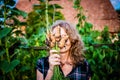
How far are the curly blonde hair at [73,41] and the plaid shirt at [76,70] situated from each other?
0.05m

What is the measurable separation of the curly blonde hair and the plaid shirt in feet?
0.17

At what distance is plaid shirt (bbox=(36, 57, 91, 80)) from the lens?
2.37 metres

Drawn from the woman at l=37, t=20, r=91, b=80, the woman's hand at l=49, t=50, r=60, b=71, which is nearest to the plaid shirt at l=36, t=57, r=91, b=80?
the woman at l=37, t=20, r=91, b=80

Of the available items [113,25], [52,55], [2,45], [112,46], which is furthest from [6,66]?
[113,25]

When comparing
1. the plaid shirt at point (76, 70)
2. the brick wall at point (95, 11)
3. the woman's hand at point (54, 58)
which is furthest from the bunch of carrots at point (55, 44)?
the brick wall at point (95, 11)

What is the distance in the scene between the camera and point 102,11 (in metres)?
14.4

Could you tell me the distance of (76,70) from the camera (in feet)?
7.81

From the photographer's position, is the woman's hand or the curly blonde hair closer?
the woman's hand

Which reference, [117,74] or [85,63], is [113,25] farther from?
[85,63]

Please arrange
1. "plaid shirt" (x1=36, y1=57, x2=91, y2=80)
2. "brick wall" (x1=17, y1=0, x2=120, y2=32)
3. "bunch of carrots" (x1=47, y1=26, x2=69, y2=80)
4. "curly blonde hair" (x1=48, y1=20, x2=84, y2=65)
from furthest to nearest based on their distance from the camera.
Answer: "brick wall" (x1=17, y1=0, x2=120, y2=32) → "plaid shirt" (x1=36, y1=57, x2=91, y2=80) → "curly blonde hair" (x1=48, y1=20, x2=84, y2=65) → "bunch of carrots" (x1=47, y1=26, x2=69, y2=80)

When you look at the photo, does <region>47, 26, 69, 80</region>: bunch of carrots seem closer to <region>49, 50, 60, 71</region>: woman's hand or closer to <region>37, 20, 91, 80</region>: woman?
<region>49, 50, 60, 71</region>: woman's hand

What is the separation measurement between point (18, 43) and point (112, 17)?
39.9ft

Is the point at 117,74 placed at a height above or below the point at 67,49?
below

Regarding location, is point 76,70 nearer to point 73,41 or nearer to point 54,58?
point 73,41
